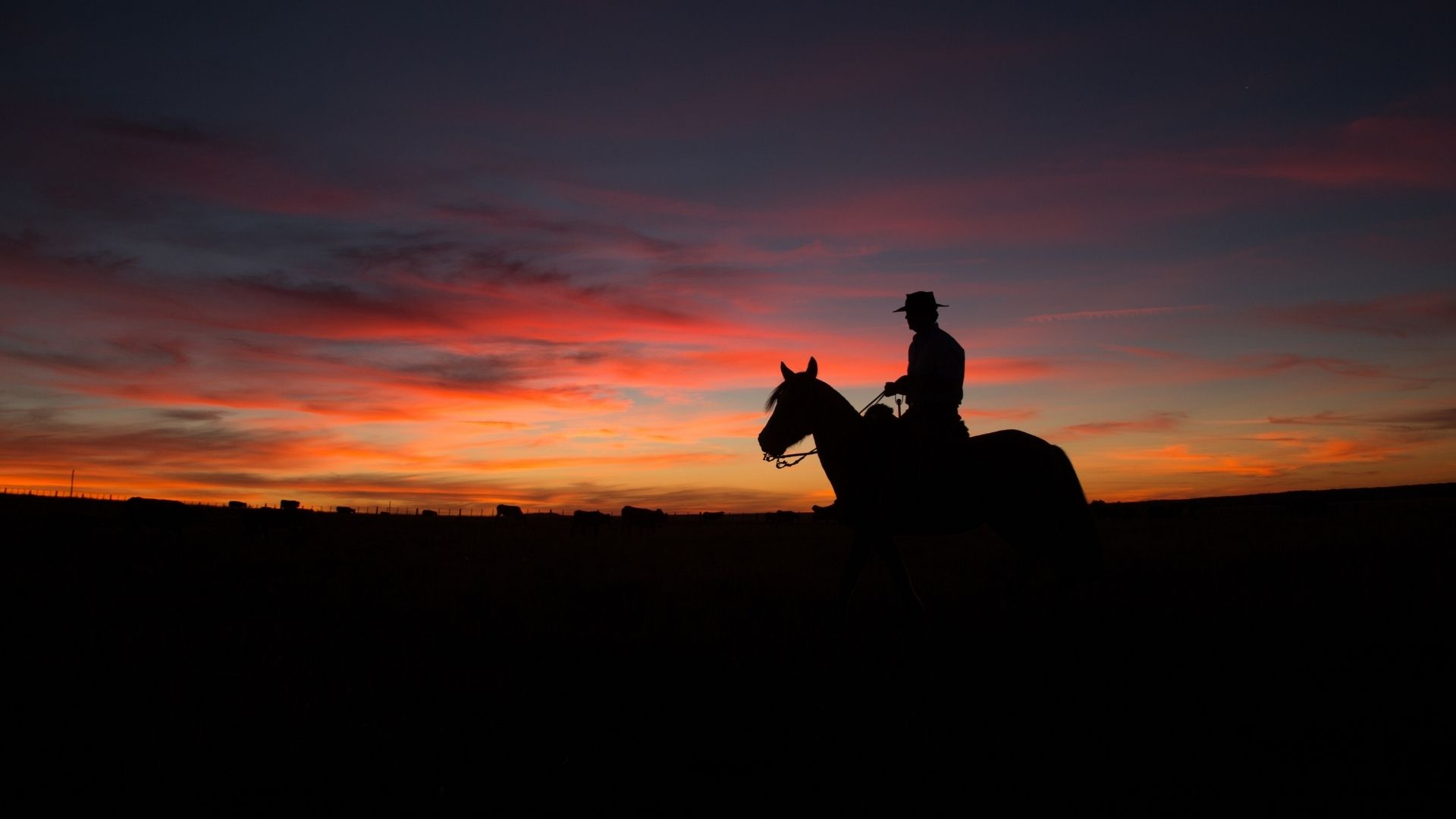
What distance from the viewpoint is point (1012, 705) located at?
502 cm

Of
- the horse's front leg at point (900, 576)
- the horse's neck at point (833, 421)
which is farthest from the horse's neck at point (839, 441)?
the horse's front leg at point (900, 576)

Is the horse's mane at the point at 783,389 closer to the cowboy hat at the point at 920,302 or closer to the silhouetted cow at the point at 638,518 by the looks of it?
the cowboy hat at the point at 920,302

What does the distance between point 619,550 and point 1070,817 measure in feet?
49.9

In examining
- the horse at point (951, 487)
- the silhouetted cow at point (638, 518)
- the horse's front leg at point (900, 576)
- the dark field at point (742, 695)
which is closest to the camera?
the dark field at point (742, 695)

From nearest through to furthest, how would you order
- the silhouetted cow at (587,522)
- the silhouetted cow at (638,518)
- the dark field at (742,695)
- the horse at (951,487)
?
the dark field at (742,695) → the horse at (951,487) → the silhouetted cow at (587,522) → the silhouetted cow at (638,518)

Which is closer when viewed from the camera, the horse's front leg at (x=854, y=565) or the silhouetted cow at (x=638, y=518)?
the horse's front leg at (x=854, y=565)

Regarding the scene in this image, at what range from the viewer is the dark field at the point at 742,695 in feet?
12.6

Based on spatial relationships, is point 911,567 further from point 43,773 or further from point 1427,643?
point 43,773

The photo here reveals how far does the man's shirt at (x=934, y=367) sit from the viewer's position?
8.37 m

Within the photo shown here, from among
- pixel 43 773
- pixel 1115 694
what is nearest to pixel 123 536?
pixel 43 773

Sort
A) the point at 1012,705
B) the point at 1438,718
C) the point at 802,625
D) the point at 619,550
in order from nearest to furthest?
the point at 1438,718 → the point at 1012,705 → the point at 802,625 → the point at 619,550

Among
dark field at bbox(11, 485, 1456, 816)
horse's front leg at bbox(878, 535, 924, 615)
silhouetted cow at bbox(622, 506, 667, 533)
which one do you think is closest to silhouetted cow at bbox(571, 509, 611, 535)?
silhouetted cow at bbox(622, 506, 667, 533)

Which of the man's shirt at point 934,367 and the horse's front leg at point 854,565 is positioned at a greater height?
the man's shirt at point 934,367

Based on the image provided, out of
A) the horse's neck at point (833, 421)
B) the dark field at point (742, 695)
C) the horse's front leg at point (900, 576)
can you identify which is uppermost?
the horse's neck at point (833, 421)
